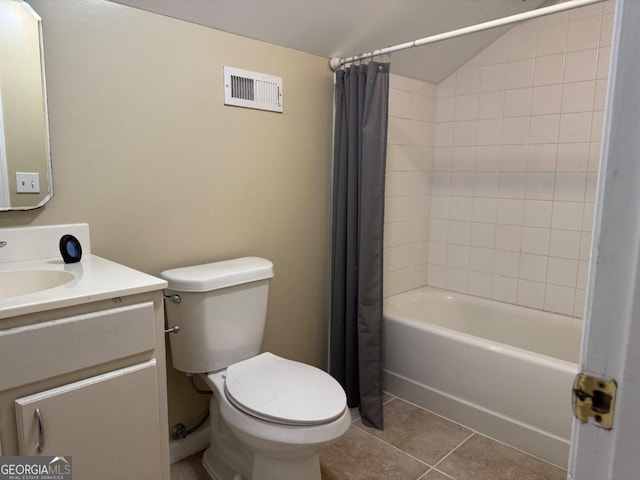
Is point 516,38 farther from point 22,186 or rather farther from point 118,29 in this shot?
Answer: point 22,186

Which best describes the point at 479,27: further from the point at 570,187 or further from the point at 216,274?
the point at 216,274

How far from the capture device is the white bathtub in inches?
75.2

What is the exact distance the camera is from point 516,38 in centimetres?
248

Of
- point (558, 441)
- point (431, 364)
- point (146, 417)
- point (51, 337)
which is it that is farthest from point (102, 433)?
point (558, 441)

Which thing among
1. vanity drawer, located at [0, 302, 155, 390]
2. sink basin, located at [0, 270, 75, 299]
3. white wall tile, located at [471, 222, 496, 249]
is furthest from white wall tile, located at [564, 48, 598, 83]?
sink basin, located at [0, 270, 75, 299]

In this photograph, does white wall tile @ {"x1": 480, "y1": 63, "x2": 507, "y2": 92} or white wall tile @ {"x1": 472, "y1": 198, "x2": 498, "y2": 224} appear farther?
white wall tile @ {"x1": 472, "y1": 198, "x2": 498, "y2": 224}

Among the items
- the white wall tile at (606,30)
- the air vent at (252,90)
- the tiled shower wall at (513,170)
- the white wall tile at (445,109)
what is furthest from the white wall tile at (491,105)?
the air vent at (252,90)

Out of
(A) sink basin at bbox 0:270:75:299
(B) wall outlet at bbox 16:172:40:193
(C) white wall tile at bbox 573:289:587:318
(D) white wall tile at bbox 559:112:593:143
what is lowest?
(C) white wall tile at bbox 573:289:587:318

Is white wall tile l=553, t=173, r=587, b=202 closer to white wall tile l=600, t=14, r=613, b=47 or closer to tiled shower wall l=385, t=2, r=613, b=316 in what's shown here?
tiled shower wall l=385, t=2, r=613, b=316

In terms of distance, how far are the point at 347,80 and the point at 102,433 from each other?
1764 millimetres

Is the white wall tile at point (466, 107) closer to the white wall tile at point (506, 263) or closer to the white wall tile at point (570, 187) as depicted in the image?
the white wall tile at point (570, 187)

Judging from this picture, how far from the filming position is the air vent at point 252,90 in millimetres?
1902

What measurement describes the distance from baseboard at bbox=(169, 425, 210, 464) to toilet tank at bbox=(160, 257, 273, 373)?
413 millimetres

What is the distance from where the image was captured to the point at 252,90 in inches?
77.9
